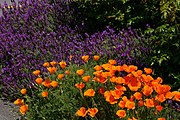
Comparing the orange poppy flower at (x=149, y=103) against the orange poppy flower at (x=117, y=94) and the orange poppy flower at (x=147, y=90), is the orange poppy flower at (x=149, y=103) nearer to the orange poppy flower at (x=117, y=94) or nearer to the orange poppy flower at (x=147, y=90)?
the orange poppy flower at (x=147, y=90)

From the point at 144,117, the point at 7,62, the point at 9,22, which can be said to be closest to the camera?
the point at 144,117

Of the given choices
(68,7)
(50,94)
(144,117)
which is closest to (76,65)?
(50,94)

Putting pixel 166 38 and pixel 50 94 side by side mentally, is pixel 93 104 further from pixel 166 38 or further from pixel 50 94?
pixel 166 38

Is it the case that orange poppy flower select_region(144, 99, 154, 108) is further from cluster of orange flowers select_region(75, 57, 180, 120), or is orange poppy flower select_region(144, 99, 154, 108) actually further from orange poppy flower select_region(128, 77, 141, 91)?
orange poppy flower select_region(128, 77, 141, 91)

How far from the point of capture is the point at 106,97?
3695mm

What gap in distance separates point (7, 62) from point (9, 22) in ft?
3.85

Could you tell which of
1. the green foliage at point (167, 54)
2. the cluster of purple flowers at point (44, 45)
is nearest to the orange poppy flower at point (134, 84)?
the green foliage at point (167, 54)

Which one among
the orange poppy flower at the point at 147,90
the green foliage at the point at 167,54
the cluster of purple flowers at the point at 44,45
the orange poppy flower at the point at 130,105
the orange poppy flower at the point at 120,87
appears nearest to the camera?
the orange poppy flower at the point at 130,105

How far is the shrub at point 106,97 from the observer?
11.9 ft

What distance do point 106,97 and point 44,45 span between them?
254 cm

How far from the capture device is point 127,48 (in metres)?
5.35

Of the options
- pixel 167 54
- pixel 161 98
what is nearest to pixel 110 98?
pixel 161 98

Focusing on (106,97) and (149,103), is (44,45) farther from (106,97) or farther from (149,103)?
(149,103)

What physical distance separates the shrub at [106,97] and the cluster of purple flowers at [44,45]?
67 cm
